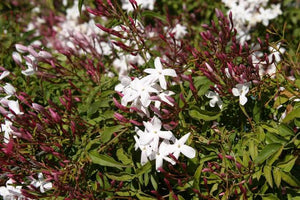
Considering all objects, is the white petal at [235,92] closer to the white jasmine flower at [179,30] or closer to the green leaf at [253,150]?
the green leaf at [253,150]

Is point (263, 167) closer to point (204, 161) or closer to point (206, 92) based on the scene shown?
point (204, 161)

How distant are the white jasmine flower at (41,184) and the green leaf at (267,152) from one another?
3.05 feet

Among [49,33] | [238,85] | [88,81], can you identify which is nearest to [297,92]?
[238,85]

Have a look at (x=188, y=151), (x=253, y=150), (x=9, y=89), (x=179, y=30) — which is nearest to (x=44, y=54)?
(x=9, y=89)

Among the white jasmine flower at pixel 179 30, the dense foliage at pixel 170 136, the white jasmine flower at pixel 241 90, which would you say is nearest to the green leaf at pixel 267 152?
the dense foliage at pixel 170 136

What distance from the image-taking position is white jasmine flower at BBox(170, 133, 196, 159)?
1367 mm

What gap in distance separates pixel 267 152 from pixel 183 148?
0.32 m

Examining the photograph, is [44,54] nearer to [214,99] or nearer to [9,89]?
[9,89]

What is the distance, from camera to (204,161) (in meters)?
1.49

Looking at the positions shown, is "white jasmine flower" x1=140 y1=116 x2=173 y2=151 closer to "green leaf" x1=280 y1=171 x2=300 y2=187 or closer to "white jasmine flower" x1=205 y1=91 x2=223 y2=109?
"white jasmine flower" x1=205 y1=91 x2=223 y2=109

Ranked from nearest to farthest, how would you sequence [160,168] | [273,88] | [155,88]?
[160,168], [155,88], [273,88]

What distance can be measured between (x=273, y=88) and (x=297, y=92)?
137 mm

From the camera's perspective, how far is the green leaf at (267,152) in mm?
1313

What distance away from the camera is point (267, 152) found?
1.32 m
